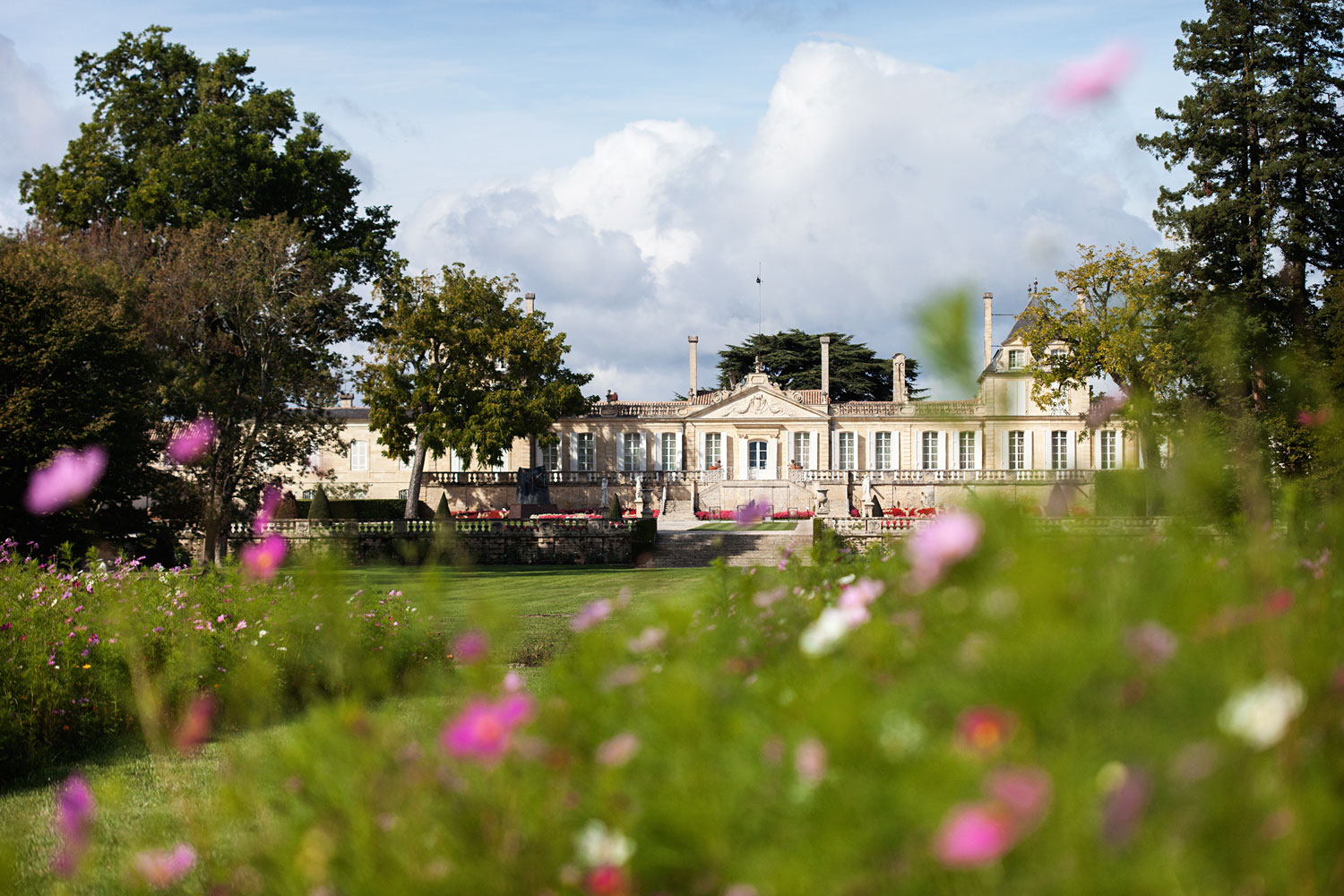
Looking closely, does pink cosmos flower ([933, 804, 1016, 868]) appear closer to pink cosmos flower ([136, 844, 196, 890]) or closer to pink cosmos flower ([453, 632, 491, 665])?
pink cosmos flower ([453, 632, 491, 665])

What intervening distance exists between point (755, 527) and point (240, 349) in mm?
14784

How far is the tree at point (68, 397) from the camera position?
14234 mm

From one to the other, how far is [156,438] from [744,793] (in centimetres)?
2309

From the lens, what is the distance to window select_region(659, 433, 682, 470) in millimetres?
44344

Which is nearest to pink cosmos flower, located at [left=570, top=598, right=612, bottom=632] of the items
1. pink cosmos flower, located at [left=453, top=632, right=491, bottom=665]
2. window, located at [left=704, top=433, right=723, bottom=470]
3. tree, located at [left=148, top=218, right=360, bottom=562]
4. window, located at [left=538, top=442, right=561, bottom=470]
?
pink cosmos flower, located at [left=453, top=632, right=491, bottom=665]

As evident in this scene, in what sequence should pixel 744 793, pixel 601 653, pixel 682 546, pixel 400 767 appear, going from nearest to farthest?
pixel 744 793, pixel 400 767, pixel 601 653, pixel 682 546

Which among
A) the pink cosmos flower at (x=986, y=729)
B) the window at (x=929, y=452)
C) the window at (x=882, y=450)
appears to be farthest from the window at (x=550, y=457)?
the pink cosmos flower at (x=986, y=729)

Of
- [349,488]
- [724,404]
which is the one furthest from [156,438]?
[724,404]

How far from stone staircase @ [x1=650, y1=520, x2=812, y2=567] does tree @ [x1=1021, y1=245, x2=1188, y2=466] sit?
752cm

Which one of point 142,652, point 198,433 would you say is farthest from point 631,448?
point 142,652

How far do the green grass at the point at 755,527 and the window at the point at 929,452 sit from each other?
10.4 meters

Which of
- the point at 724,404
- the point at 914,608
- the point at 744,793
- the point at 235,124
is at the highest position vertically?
the point at 235,124

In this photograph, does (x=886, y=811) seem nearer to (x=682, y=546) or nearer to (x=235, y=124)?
(x=682, y=546)

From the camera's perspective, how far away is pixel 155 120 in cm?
2867
